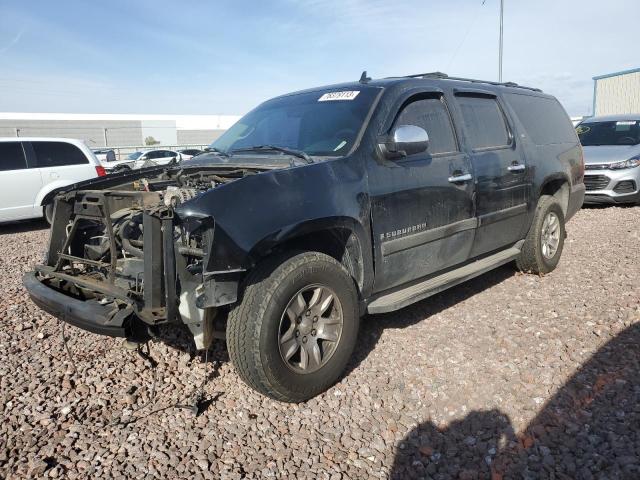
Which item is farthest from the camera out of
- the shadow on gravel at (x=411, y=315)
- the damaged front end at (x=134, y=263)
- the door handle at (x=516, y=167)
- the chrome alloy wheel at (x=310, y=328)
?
the door handle at (x=516, y=167)

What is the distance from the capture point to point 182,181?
3619mm

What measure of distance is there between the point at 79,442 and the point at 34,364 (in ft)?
3.64

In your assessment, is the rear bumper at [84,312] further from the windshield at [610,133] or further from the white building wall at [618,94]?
the white building wall at [618,94]

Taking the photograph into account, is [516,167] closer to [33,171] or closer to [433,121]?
[433,121]

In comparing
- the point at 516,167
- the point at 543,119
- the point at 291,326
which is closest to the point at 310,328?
the point at 291,326

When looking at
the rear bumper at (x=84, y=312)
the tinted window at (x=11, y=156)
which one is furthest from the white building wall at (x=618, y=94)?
the rear bumper at (x=84, y=312)

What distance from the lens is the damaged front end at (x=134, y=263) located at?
2.63 m

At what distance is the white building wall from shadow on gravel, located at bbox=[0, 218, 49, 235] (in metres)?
30.0

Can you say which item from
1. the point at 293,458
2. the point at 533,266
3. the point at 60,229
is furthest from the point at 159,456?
the point at 533,266

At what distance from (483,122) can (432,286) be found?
5.44 feet

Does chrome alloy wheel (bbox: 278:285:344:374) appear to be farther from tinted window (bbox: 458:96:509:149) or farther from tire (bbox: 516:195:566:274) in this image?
tire (bbox: 516:195:566:274)

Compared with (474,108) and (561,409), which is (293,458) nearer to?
(561,409)

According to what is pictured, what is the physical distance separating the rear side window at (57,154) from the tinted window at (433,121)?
779 centimetres

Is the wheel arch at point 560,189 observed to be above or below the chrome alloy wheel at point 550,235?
above
